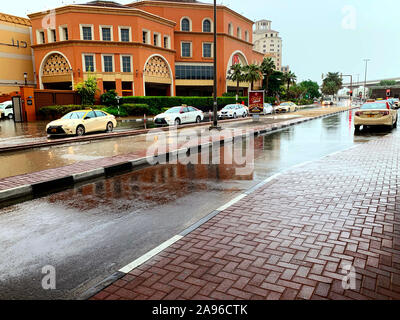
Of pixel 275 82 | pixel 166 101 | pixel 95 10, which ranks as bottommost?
pixel 166 101

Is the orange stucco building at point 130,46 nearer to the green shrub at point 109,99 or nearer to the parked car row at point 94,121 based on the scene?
the green shrub at point 109,99

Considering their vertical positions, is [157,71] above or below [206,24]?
below

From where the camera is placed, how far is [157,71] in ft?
161

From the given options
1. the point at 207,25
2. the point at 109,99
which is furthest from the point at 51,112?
the point at 207,25

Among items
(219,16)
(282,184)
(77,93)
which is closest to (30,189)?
(282,184)

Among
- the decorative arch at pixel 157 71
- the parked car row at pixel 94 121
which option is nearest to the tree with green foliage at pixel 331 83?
the decorative arch at pixel 157 71

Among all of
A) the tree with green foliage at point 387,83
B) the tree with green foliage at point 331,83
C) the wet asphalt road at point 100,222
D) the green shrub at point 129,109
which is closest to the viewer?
the wet asphalt road at point 100,222

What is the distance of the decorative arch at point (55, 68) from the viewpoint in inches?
1719

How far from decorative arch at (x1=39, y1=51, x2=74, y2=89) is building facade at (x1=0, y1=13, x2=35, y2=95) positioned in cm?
249

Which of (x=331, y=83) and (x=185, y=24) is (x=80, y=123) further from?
(x=331, y=83)

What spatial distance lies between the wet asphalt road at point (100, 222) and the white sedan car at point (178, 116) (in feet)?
47.1

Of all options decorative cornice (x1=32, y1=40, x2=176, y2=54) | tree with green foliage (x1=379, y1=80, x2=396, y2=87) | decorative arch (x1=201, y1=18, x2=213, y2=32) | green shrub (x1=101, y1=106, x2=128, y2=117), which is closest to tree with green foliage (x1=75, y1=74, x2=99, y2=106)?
green shrub (x1=101, y1=106, x2=128, y2=117)

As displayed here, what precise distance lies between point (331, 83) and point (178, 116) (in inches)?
4276
